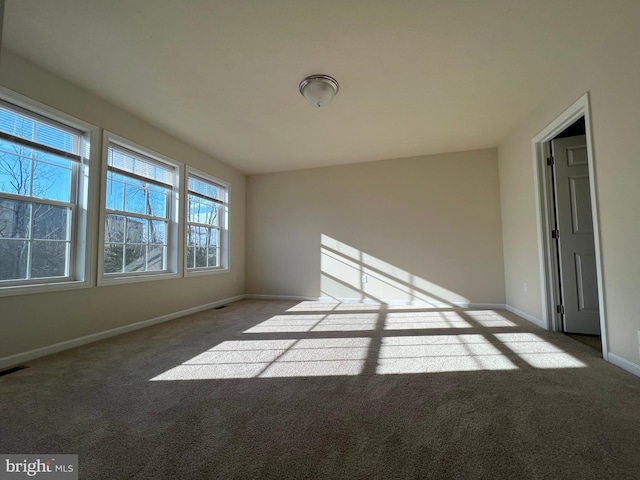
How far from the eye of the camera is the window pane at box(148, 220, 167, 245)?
373cm

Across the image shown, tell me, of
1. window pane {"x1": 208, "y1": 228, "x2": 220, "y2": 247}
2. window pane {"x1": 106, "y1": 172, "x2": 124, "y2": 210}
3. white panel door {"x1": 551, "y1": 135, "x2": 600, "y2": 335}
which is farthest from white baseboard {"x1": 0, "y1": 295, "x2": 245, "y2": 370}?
white panel door {"x1": 551, "y1": 135, "x2": 600, "y2": 335}

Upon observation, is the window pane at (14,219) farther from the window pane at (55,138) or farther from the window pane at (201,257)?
the window pane at (201,257)

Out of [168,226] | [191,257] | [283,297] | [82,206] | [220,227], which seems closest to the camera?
[82,206]

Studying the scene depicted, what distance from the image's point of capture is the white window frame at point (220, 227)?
4.14m

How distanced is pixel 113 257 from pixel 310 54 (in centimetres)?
296

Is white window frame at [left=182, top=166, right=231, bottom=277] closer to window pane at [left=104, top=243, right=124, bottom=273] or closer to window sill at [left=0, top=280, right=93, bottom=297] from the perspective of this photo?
window pane at [left=104, top=243, right=124, bottom=273]

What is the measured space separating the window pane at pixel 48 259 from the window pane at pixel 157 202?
1090 millimetres

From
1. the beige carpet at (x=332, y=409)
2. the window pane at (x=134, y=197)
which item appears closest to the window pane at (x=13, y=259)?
the beige carpet at (x=332, y=409)

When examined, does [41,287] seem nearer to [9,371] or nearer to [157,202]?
[9,371]

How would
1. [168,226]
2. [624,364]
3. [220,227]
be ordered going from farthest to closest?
[220,227], [168,226], [624,364]

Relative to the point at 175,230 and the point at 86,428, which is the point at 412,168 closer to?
the point at 175,230

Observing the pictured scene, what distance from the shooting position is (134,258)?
11.4 feet

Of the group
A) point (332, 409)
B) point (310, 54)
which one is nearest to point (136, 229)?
point (310, 54)

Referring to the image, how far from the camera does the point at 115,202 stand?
3227 millimetres
